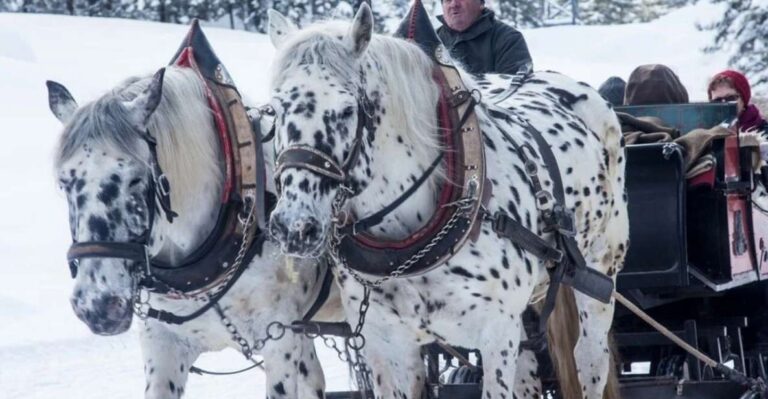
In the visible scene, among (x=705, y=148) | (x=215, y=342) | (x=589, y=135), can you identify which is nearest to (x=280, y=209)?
(x=215, y=342)

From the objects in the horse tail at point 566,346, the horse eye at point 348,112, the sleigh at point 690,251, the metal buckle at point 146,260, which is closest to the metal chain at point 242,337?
the metal buckle at point 146,260

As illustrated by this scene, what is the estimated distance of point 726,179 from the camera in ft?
18.5

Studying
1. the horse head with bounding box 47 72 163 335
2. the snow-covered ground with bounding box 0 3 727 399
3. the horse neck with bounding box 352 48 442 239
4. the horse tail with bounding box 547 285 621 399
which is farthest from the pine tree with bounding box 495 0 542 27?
the horse head with bounding box 47 72 163 335

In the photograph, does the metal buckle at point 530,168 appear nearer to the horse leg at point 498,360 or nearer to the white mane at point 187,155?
the horse leg at point 498,360

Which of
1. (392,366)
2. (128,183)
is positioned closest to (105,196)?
(128,183)

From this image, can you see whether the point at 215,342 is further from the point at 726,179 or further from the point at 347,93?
the point at 726,179

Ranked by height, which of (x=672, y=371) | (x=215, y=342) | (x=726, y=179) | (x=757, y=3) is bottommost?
(x=672, y=371)

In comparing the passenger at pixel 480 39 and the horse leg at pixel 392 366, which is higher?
the passenger at pixel 480 39

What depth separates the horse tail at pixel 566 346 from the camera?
5.29 meters

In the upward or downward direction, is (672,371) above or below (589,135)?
below

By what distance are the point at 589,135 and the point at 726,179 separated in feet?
2.85

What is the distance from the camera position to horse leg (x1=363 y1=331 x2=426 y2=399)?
4.23 meters

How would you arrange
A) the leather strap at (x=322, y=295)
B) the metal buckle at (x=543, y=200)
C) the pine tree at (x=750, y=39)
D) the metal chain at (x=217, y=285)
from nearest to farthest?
1. the metal chain at (x=217, y=285)
2. the metal buckle at (x=543, y=200)
3. the leather strap at (x=322, y=295)
4. the pine tree at (x=750, y=39)

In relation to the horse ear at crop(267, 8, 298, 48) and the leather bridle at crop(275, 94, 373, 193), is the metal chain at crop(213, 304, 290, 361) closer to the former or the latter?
the leather bridle at crop(275, 94, 373, 193)
